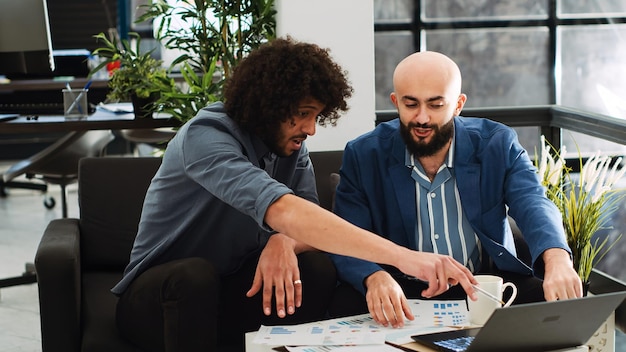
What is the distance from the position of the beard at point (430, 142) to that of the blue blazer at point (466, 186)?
1.8 inches

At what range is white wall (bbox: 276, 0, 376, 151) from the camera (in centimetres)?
354

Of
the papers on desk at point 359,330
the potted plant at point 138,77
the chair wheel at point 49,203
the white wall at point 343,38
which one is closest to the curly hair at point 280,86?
the papers on desk at point 359,330

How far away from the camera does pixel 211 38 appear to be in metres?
3.90

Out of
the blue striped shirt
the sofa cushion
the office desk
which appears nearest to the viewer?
the sofa cushion

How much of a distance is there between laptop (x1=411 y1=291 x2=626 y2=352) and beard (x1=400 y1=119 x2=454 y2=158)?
0.75 meters

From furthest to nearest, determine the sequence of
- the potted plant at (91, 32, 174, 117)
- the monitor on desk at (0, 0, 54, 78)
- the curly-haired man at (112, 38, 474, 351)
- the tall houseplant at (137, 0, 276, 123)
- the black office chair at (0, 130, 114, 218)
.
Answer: the black office chair at (0, 130, 114, 218) → the monitor on desk at (0, 0, 54, 78) → the potted plant at (91, 32, 174, 117) → the tall houseplant at (137, 0, 276, 123) → the curly-haired man at (112, 38, 474, 351)

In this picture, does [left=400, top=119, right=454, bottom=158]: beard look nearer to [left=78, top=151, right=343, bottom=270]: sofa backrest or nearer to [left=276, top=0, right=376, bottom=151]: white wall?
[left=78, top=151, right=343, bottom=270]: sofa backrest

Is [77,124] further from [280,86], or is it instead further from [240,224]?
[280,86]

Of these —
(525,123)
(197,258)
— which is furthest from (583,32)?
(197,258)

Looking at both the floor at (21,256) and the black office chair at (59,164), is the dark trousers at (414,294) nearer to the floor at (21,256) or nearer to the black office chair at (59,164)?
the floor at (21,256)

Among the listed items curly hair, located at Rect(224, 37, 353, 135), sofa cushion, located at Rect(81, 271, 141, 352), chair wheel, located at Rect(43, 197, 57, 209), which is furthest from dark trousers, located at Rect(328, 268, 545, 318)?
chair wheel, located at Rect(43, 197, 57, 209)

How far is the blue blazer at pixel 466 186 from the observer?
2607 mm

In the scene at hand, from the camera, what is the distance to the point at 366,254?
6.67 feet

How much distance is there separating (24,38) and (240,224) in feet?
8.00
